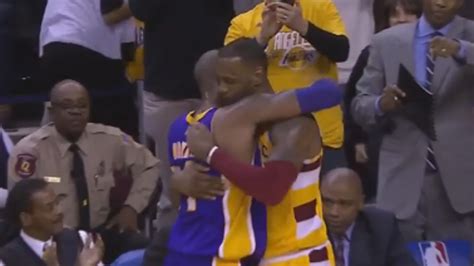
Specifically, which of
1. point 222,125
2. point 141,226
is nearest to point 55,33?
point 141,226

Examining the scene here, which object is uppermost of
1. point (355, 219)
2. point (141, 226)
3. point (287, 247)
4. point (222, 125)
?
point (222, 125)

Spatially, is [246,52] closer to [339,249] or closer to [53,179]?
[339,249]

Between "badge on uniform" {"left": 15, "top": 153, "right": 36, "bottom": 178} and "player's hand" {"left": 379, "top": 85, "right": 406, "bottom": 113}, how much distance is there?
1948 mm

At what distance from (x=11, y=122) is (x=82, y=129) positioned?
5.17 ft

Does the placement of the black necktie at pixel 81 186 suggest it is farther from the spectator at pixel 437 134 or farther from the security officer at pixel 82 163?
the spectator at pixel 437 134

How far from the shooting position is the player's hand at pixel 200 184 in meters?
6.36

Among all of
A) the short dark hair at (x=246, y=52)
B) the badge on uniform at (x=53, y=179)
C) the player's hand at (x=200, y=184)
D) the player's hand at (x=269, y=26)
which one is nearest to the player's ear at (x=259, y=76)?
the short dark hair at (x=246, y=52)

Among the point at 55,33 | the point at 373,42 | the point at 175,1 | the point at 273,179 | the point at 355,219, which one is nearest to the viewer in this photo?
the point at 273,179

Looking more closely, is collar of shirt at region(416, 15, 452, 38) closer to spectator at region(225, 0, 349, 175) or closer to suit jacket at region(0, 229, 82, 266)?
spectator at region(225, 0, 349, 175)

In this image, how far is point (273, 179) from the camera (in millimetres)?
6211

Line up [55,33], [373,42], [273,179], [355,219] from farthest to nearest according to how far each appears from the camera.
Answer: [55,33]
[373,42]
[355,219]
[273,179]

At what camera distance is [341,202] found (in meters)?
7.85

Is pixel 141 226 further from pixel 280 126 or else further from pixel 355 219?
pixel 280 126

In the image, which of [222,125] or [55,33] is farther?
[55,33]
